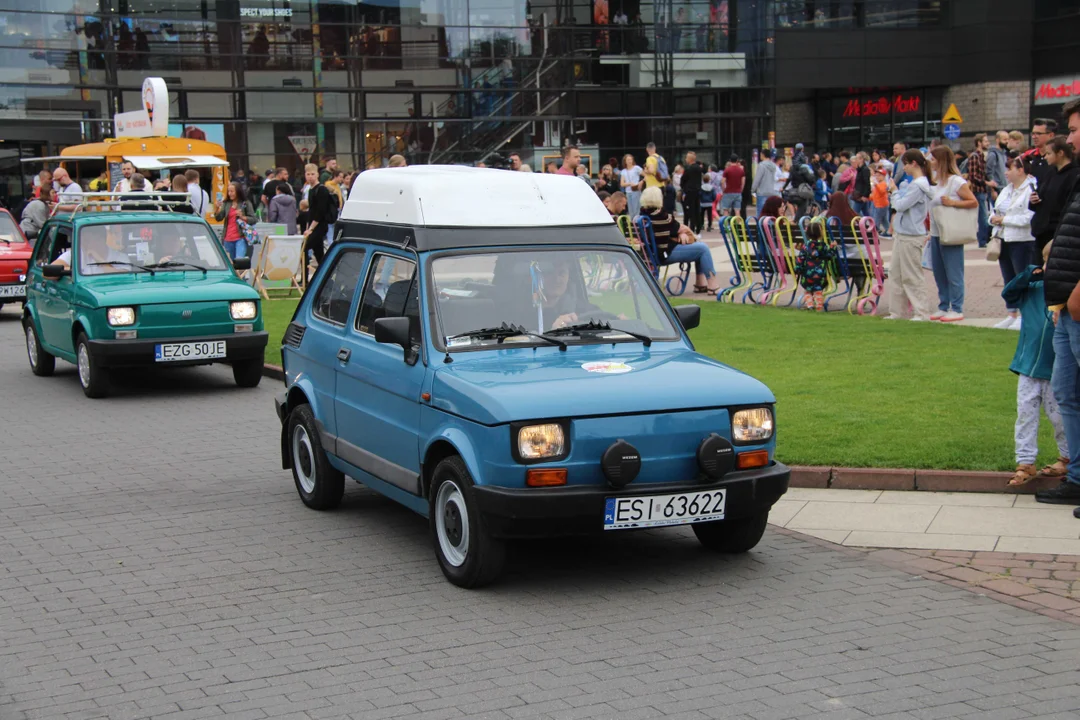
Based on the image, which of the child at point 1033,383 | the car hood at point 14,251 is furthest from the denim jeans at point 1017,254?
the car hood at point 14,251

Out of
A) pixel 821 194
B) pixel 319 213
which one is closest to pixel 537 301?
pixel 319 213

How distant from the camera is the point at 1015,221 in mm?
14094

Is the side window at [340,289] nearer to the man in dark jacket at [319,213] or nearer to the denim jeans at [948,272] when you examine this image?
the denim jeans at [948,272]

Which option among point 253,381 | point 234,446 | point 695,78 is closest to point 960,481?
point 234,446

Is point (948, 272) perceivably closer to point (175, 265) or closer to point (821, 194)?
point (175, 265)

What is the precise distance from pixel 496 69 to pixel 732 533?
36.4 meters

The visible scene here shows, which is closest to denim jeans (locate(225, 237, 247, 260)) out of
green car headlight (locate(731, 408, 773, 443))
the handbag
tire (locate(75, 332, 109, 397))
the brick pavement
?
tire (locate(75, 332, 109, 397))

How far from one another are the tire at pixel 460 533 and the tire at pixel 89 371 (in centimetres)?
720

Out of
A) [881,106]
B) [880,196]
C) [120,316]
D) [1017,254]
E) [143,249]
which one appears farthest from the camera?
[881,106]

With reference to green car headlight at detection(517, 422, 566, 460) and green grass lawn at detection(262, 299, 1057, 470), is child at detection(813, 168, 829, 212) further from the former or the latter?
green car headlight at detection(517, 422, 566, 460)

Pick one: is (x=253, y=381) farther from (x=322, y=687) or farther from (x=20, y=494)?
(x=322, y=687)

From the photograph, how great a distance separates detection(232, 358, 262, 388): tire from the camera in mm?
13553

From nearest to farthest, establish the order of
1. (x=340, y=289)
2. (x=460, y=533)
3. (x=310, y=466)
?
(x=460, y=533) < (x=340, y=289) < (x=310, y=466)

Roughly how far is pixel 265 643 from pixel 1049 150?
7.38 meters
